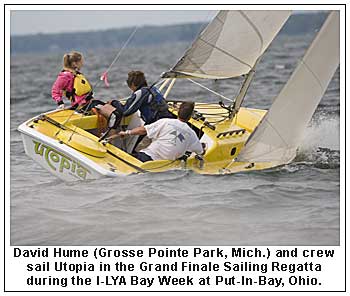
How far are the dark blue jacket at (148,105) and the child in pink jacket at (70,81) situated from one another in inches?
32.7

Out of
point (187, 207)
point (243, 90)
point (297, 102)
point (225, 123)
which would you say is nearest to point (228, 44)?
point (243, 90)

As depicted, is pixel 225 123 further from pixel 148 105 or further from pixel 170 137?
pixel 170 137

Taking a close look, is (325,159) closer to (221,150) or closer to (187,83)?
(221,150)

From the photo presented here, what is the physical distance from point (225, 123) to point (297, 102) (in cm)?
141

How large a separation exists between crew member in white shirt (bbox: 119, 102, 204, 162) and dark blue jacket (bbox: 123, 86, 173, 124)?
1.05 feet

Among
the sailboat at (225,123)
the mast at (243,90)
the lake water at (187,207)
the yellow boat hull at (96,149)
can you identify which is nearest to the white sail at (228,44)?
the sailboat at (225,123)

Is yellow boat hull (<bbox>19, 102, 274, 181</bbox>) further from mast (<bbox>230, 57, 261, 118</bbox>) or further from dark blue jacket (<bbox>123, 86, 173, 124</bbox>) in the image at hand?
dark blue jacket (<bbox>123, 86, 173, 124</bbox>)

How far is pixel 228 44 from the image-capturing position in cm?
768

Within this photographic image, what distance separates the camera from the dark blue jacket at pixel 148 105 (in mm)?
7469

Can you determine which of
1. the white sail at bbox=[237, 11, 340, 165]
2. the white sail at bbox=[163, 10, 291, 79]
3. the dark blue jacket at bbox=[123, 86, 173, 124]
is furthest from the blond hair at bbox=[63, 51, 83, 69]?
the white sail at bbox=[237, 11, 340, 165]
